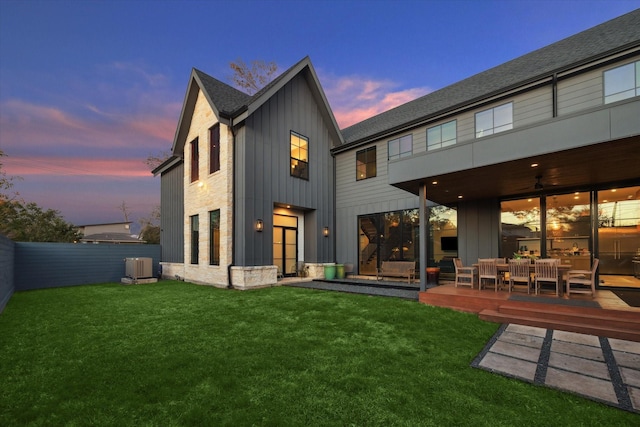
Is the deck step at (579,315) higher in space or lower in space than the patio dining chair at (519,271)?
lower

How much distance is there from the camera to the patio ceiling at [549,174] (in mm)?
5328

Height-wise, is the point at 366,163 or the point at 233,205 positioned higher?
the point at 366,163

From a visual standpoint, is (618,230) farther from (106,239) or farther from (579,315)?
(106,239)

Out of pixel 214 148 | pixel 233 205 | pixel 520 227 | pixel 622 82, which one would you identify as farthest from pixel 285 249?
pixel 622 82

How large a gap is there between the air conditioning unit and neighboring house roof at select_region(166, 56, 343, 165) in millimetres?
5428

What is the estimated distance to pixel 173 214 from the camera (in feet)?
49.3

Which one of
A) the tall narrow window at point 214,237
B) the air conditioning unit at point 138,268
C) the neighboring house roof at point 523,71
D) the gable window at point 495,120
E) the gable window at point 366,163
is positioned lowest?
the air conditioning unit at point 138,268

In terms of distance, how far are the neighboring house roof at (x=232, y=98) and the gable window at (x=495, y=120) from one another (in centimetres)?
609

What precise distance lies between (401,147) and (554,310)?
7.77 m

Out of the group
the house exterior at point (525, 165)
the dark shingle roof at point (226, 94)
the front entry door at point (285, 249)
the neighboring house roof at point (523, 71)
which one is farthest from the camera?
the front entry door at point (285, 249)

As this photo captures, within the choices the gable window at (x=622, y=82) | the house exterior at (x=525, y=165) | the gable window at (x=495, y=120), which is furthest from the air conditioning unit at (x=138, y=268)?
the gable window at (x=622, y=82)

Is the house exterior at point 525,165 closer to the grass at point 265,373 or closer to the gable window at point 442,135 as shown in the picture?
the gable window at point 442,135

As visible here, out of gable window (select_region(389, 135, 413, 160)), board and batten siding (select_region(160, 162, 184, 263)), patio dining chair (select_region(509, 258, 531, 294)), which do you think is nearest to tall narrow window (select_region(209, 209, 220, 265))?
board and batten siding (select_region(160, 162, 184, 263))

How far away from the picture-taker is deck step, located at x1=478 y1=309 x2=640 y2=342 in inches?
182
